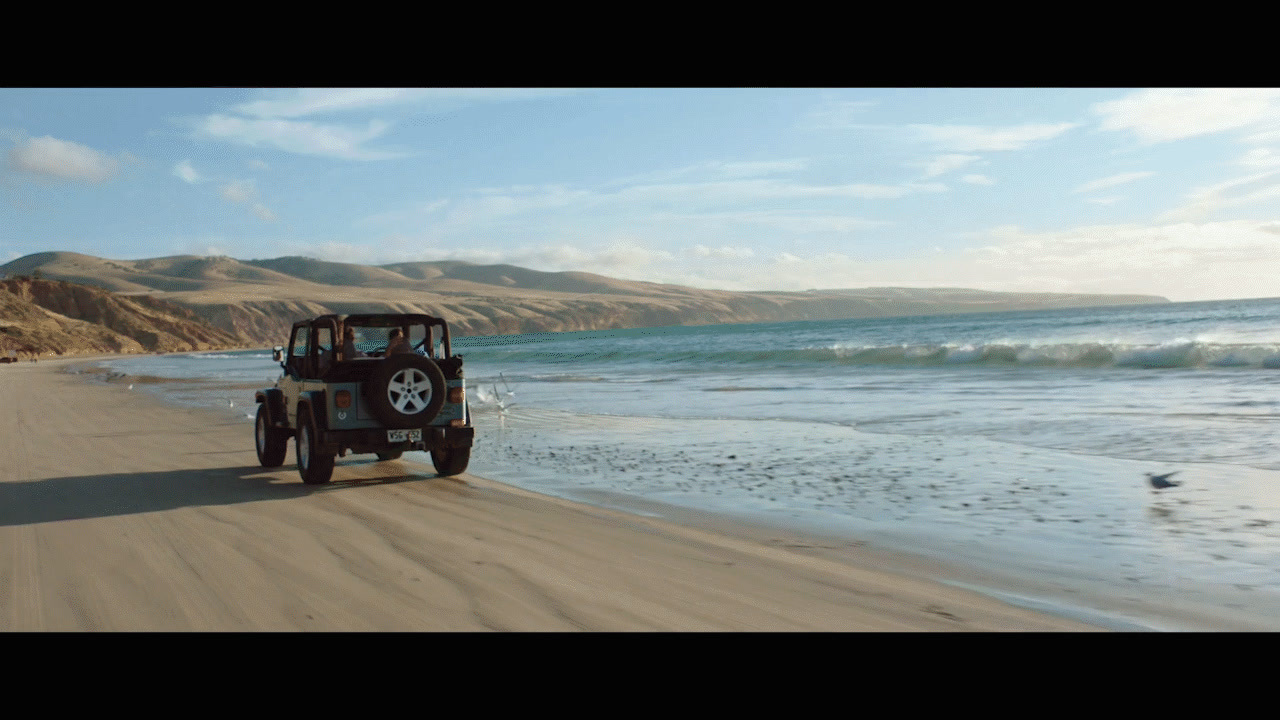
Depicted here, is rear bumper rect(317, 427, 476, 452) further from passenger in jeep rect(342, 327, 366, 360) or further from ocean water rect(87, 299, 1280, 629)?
passenger in jeep rect(342, 327, 366, 360)

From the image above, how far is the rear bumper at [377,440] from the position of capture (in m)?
10.4

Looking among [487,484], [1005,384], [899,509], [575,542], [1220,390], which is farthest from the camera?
[1005,384]

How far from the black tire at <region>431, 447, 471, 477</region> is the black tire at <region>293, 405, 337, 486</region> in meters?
1.26

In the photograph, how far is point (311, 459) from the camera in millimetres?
10453

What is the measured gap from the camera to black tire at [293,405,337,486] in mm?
10453

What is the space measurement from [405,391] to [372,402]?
1.23ft

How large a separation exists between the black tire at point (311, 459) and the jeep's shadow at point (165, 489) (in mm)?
118

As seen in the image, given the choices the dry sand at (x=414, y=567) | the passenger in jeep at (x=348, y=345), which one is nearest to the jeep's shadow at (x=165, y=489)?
the dry sand at (x=414, y=567)

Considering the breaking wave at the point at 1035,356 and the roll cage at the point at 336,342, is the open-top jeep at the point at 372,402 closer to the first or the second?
the roll cage at the point at 336,342

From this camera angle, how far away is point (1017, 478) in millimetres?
9711
